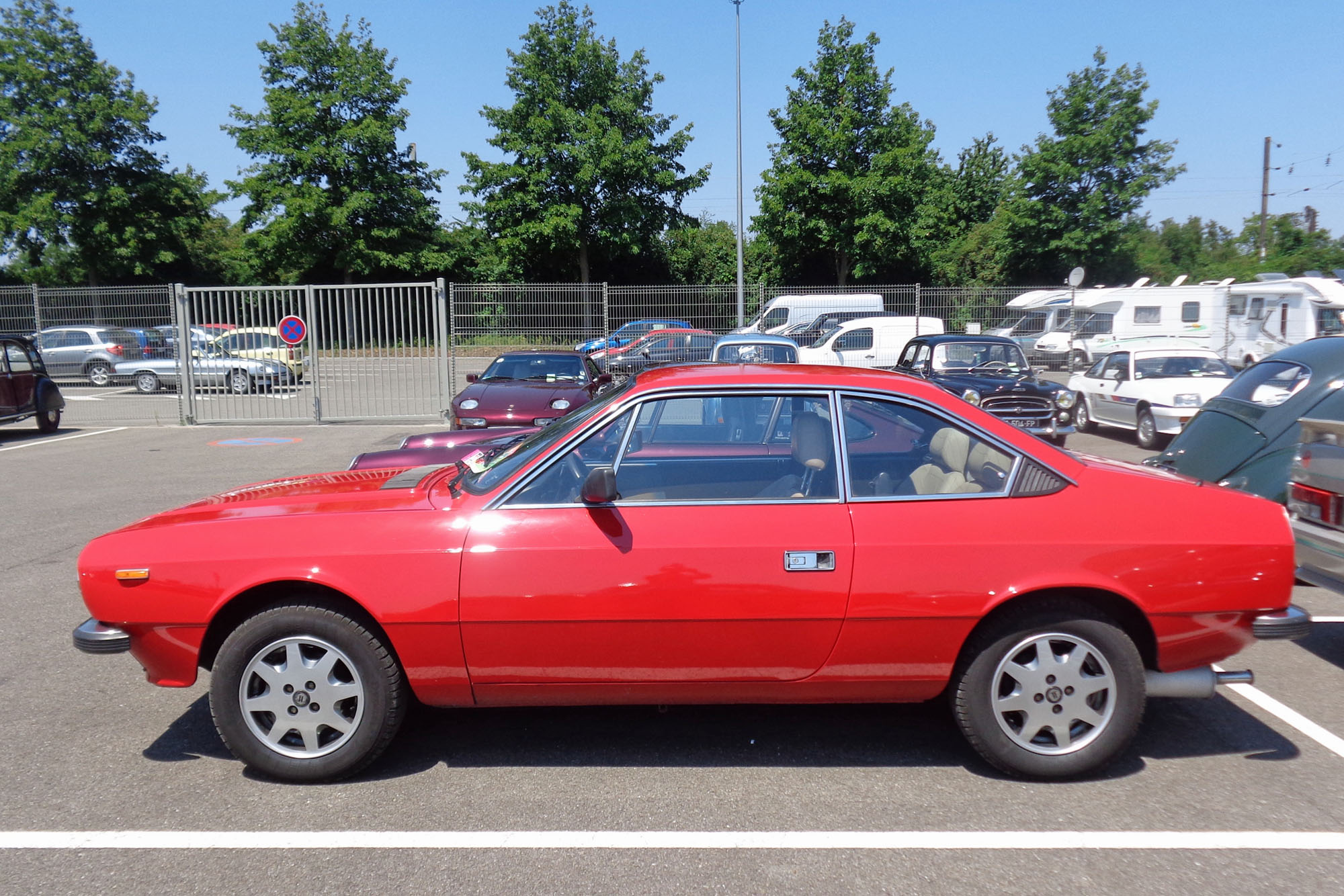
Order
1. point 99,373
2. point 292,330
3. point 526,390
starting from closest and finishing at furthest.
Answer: point 526,390
point 292,330
point 99,373

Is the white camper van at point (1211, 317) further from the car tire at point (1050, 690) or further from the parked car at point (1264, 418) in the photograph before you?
the car tire at point (1050, 690)

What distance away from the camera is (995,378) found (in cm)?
1373

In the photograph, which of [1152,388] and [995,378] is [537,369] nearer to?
[995,378]

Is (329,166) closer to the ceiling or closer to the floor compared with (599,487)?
closer to the ceiling

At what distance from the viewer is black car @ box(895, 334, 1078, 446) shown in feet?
40.9

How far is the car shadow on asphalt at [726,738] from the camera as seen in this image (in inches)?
157

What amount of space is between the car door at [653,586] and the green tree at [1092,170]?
39.9 meters

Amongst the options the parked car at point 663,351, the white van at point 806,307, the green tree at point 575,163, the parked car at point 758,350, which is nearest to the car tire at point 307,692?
the parked car at point 758,350

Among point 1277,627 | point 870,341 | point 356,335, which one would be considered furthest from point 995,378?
point 356,335

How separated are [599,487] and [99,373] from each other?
26.9 meters

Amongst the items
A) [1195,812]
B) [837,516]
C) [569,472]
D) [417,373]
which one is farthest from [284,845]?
[417,373]

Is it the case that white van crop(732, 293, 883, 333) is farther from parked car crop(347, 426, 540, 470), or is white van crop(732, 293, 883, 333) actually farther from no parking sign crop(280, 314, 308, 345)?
parked car crop(347, 426, 540, 470)

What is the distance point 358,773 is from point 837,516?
7.14 ft

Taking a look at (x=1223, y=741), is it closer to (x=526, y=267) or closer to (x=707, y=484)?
(x=707, y=484)
